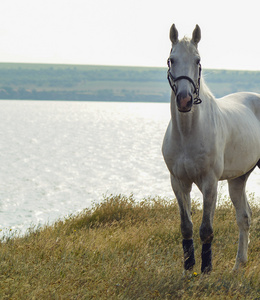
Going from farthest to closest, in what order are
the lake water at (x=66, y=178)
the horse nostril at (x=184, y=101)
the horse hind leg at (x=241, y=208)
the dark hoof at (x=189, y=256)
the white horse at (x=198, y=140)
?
the lake water at (x=66, y=178), the horse hind leg at (x=241, y=208), the dark hoof at (x=189, y=256), the white horse at (x=198, y=140), the horse nostril at (x=184, y=101)

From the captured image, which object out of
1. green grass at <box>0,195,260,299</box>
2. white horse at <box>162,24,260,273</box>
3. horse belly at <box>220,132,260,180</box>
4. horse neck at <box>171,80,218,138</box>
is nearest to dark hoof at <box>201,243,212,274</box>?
white horse at <box>162,24,260,273</box>

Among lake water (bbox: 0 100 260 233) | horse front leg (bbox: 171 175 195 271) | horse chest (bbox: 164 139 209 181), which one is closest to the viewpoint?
horse chest (bbox: 164 139 209 181)

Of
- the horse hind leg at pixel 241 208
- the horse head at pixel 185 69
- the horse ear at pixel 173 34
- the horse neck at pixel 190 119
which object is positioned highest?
the horse ear at pixel 173 34

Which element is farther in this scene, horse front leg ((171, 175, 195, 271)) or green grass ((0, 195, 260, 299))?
horse front leg ((171, 175, 195, 271))

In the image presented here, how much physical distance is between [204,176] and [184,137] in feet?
1.82

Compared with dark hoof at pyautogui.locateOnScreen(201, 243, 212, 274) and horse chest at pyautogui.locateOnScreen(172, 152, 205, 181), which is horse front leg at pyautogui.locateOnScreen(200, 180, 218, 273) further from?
horse chest at pyautogui.locateOnScreen(172, 152, 205, 181)

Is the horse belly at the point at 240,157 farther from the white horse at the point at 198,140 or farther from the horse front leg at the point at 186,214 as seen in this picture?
the horse front leg at the point at 186,214

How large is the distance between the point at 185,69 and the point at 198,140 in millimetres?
960

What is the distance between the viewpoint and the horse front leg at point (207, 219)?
5609 millimetres

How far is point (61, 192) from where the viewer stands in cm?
2709

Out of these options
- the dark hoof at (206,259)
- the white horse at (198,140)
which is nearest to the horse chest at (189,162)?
the white horse at (198,140)

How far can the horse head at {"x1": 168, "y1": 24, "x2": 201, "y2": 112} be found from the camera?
16.1 ft

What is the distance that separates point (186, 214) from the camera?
5988 mm

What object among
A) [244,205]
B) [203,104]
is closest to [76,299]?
[203,104]
